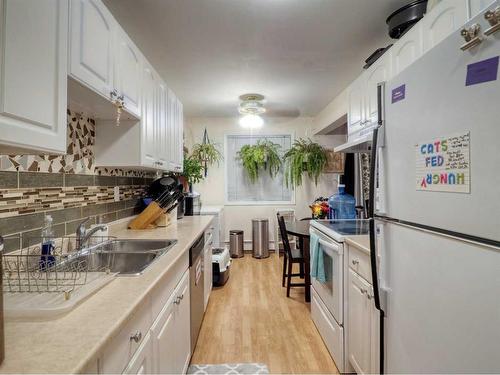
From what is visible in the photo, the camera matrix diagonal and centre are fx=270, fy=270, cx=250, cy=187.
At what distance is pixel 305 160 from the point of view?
4.44 meters

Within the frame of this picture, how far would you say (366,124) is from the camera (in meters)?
2.43

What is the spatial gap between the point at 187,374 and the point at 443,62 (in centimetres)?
213

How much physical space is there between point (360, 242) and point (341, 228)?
474 mm

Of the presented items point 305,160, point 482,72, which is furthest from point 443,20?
point 305,160

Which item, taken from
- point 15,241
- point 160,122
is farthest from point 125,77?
point 15,241

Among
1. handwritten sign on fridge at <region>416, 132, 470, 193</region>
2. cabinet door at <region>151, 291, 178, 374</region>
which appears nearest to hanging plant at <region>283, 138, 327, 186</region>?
cabinet door at <region>151, 291, 178, 374</region>

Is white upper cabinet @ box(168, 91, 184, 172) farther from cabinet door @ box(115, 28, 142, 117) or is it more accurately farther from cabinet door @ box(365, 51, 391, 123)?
cabinet door @ box(365, 51, 391, 123)

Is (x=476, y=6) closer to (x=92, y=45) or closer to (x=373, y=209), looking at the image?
(x=373, y=209)

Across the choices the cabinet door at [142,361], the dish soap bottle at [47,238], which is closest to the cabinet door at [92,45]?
the dish soap bottle at [47,238]

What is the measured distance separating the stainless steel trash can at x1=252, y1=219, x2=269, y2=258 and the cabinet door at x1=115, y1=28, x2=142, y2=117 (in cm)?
310

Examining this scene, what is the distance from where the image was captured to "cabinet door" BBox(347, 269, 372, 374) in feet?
4.76

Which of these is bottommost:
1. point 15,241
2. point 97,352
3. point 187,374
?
point 187,374

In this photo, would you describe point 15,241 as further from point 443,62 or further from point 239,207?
point 239,207

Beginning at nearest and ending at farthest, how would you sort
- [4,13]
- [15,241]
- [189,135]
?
[4,13]
[15,241]
[189,135]
